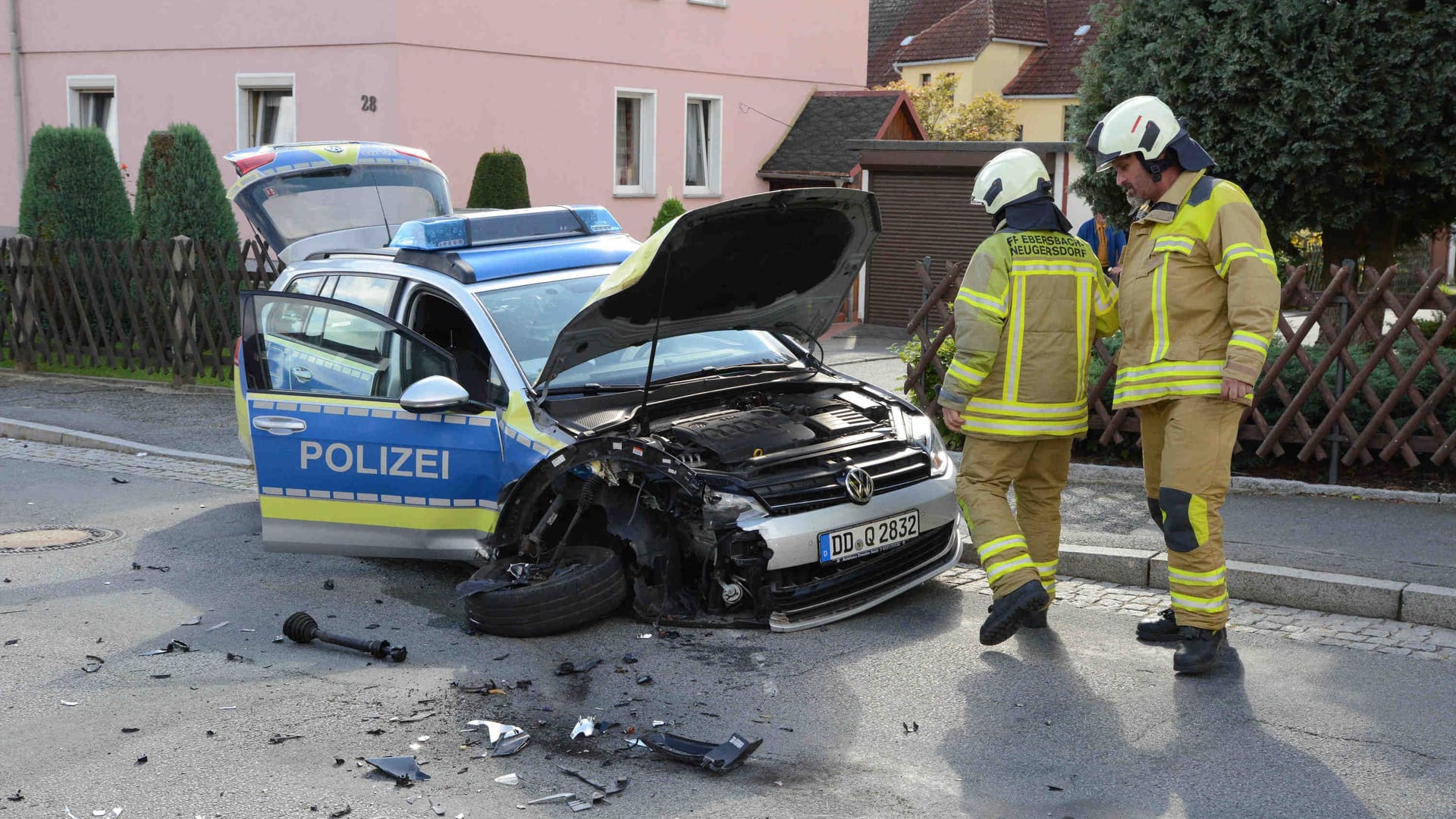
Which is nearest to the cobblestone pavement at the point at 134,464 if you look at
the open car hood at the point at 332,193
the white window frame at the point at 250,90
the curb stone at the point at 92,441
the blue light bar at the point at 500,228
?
the curb stone at the point at 92,441

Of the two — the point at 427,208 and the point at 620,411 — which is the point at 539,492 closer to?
the point at 620,411

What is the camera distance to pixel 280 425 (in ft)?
20.9

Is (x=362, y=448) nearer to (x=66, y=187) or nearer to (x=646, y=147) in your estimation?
(x=66, y=187)

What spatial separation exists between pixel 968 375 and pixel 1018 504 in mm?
733

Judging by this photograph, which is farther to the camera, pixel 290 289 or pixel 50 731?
pixel 290 289

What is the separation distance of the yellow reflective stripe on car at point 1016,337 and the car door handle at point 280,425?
3212 millimetres

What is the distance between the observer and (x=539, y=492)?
5.65 metres

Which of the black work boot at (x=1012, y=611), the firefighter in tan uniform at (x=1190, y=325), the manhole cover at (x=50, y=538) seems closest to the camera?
the firefighter in tan uniform at (x=1190, y=325)

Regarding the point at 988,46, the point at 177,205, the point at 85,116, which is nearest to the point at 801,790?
the point at 177,205

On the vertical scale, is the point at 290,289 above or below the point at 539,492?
above

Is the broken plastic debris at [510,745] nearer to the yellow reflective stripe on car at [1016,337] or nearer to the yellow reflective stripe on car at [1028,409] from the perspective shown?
the yellow reflective stripe on car at [1028,409]

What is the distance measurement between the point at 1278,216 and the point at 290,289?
7082 millimetres

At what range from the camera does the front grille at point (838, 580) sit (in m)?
5.50

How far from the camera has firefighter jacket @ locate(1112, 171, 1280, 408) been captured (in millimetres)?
4922
